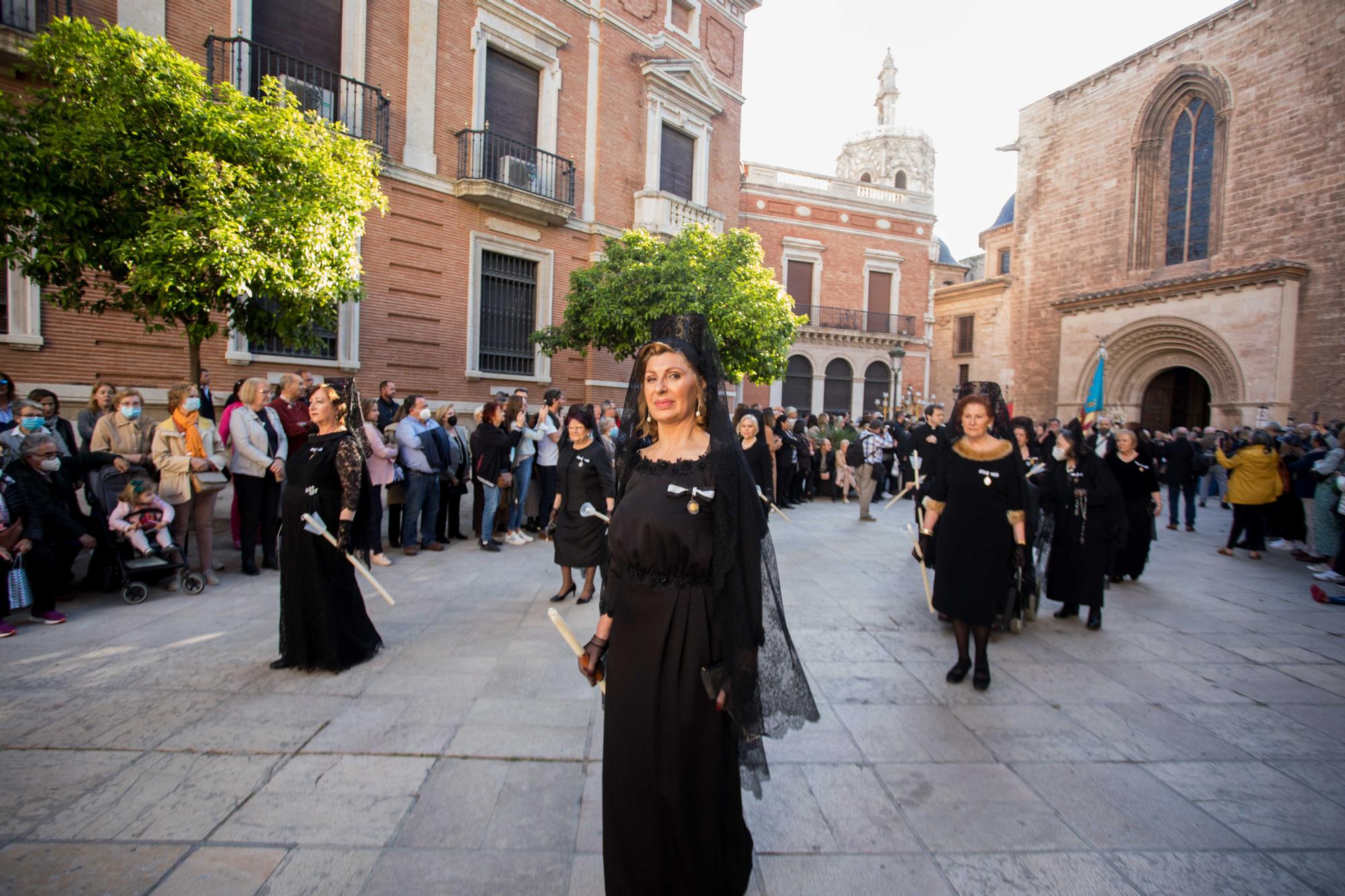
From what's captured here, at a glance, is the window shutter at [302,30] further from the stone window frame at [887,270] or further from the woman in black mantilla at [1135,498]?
the stone window frame at [887,270]

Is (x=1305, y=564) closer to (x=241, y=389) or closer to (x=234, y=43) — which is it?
(x=241, y=389)

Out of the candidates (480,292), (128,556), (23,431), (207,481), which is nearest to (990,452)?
(207,481)

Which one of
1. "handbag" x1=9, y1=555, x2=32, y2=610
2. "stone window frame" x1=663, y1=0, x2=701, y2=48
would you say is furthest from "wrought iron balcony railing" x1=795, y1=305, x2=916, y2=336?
"handbag" x1=9, y1=555, x2=32, y2=610

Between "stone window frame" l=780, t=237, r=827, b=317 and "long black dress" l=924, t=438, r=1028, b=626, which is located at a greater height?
"stone window frame" l=780, t=237, r=827, b=317

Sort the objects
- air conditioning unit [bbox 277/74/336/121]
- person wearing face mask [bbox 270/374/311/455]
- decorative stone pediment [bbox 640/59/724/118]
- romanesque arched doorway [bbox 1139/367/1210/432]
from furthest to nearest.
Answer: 1. romanesque arched doorway [bbox 1139/367/1210/432]
2. decorative stone pediment [bbox 640/59/724/118]
3. air conditioning unit [bbox 277/74/336/121]
4. person wearing face mask [bbox 270/374/311/455]

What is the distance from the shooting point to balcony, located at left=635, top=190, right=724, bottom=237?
1702cm

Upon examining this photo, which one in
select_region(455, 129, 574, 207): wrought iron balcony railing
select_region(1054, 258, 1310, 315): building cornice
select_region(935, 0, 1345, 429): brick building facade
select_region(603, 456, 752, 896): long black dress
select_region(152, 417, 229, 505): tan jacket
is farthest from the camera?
select_region(1054, 258, 1310, 315): building cornice

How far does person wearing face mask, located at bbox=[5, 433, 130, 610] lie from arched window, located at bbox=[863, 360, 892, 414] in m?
27.5

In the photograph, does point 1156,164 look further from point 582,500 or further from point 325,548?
point 325,548

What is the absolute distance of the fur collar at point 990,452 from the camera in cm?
457

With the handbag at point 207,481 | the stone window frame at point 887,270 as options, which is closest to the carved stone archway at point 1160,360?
the stone window frame at point 887,270

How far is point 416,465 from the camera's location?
804cm

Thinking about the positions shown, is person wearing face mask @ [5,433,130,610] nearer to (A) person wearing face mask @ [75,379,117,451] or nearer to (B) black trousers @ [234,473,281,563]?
(B) black trousers @ [234,473,281,563]

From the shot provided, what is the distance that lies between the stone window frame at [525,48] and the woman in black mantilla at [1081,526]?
42.1ft
